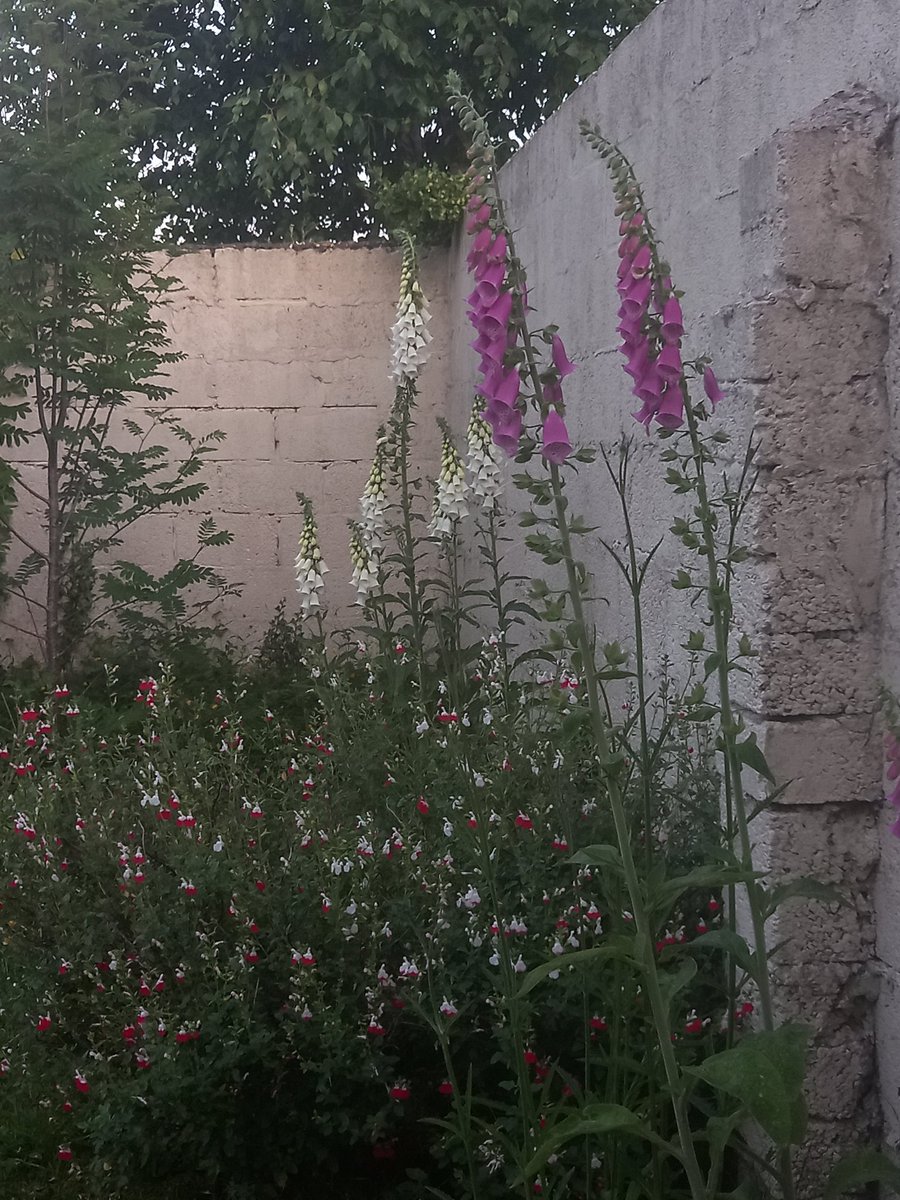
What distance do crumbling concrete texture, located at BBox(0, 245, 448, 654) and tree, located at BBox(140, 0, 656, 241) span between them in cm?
168

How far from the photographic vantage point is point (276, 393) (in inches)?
241

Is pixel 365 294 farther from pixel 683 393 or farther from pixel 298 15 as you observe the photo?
pixel 683 393

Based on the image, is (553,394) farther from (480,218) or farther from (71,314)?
(71,314)

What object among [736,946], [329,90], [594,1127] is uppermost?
[329,90]

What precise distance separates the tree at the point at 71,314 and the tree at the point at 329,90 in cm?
218

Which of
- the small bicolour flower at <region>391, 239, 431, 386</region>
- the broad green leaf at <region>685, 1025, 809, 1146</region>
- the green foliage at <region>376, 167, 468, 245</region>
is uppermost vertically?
the green foliage at <region>376, 167, 468, 245</region>

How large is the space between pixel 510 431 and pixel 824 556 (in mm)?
700

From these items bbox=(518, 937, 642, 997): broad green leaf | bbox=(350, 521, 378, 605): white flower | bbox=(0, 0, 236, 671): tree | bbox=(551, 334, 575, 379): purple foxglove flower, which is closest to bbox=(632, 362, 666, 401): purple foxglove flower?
bbox=(551, 334, 575, 379): purple foxglove flower

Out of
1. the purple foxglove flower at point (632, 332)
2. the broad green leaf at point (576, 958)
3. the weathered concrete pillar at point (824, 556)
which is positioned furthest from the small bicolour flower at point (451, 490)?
the broad green leaf at point (576, 958)

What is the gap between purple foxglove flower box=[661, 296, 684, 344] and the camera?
1.82m

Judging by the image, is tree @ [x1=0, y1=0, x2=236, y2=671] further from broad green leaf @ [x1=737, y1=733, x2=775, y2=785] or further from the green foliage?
broad green leaf @ [x1=737, y1=733, x2=775, y2=785]

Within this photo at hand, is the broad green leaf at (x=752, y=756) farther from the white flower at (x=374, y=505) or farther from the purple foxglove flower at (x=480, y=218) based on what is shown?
the white flower at (x=374, y=505)

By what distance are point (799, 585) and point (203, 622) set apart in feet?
14.5

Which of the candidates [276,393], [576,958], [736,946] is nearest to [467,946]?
[736,946]
